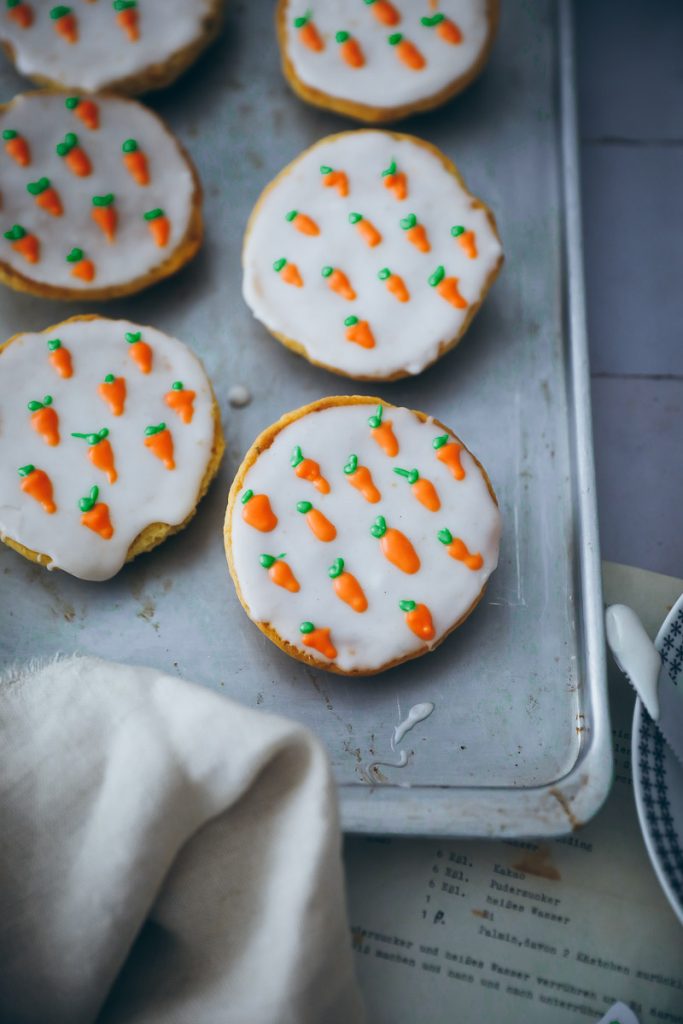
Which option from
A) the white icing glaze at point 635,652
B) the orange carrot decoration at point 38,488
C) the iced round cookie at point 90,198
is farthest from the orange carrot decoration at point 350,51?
the white icing glaze at point 635,652

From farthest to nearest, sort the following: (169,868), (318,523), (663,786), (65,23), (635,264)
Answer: (635,264), (65,23), (318,523), (663,786), (169,868)

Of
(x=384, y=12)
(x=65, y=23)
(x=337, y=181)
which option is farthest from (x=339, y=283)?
(x=65, y=23)

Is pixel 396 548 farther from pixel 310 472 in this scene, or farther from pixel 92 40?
pixel 92 40

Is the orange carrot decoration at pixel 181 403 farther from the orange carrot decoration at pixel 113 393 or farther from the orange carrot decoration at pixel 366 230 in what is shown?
the orange carrot decoration at pixel 366 230

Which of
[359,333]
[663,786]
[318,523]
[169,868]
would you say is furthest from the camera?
[359,333]

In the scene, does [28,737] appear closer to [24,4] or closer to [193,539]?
[193,539]

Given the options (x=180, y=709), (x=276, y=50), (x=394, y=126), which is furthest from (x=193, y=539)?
(x=276, y=50)

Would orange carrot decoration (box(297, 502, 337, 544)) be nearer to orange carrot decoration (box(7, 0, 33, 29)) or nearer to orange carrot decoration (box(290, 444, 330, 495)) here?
orange carrot decoration (box(290, 444, 330, 495))
